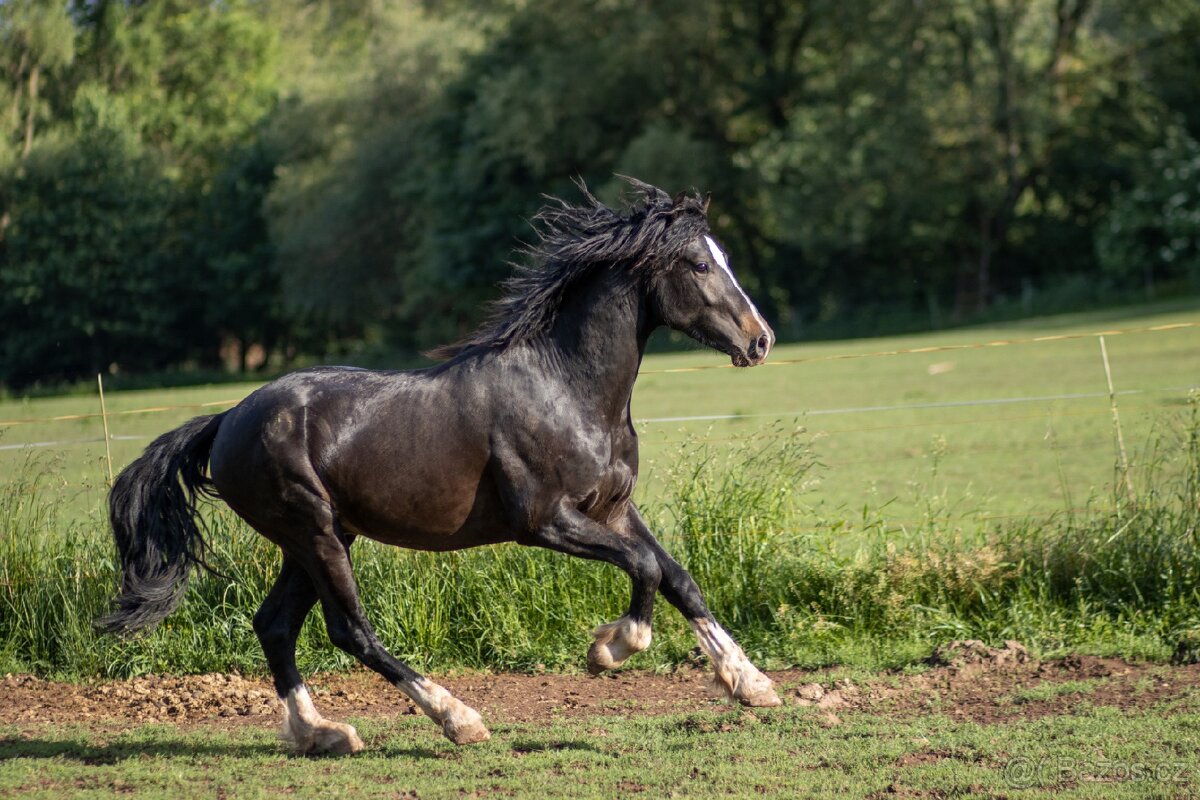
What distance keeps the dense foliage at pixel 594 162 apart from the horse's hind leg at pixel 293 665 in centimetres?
3462

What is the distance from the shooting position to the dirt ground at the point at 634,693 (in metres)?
6.14

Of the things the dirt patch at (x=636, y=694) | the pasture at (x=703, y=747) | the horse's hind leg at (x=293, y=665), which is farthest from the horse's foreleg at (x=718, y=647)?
the horse's hind leg at (x=293, y=665)

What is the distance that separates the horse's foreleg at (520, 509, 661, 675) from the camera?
5531mm

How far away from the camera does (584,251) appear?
5824 mm

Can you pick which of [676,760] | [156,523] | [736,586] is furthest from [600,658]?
[156,523]

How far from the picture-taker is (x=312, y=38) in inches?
3506

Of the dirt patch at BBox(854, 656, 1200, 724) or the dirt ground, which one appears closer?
the dirt patch at BBox(854, 656, 1200, 724)

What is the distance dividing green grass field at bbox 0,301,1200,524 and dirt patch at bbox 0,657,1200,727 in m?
1.30

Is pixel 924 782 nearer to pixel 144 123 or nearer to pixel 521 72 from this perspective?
pixel 521 72

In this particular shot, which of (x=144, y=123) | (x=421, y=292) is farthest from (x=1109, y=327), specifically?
(x=144, y=123)

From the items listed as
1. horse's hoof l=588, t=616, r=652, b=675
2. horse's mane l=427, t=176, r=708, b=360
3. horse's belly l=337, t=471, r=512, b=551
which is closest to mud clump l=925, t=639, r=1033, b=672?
horse's hoof l=588, t=616, r=652, b=675

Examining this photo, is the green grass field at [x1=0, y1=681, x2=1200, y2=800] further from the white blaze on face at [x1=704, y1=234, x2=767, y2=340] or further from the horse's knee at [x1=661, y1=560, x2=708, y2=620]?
the white blaze on face at [x1=704, y1=234, x2=767, y2=340]

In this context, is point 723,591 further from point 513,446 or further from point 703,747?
point 513,446

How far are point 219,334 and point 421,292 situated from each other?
10.2 metres
